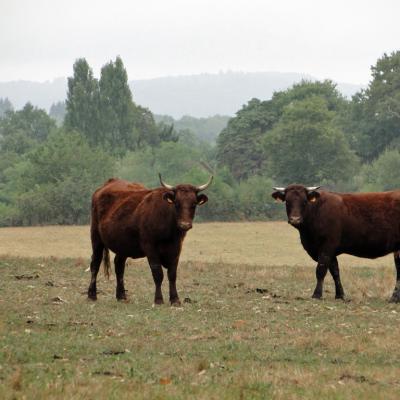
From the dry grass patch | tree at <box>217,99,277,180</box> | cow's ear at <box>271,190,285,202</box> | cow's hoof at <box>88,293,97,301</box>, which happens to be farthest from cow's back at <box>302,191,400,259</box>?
tree at <box>217,99,277,180</box>

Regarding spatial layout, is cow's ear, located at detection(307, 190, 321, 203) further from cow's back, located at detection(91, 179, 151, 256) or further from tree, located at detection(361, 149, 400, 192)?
tree, located at detection(361, 149, 400, 192)

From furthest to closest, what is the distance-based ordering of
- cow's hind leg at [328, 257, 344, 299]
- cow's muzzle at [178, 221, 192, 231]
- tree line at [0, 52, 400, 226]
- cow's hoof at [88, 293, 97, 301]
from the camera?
tree line at [0, 52, 400, 226], cow's hind leg at [328, 257, 344, 299], cow's hoof at [88, 293, 97, 301], cow's muzzle at [178, 221, 192, 231]

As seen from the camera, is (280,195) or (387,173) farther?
(387,173)

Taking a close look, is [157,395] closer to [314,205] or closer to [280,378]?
[280,378]

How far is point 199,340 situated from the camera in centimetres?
1167

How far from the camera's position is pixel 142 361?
32.9 feet

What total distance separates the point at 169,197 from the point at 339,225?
397 cm

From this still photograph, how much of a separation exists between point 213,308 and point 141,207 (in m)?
2.25

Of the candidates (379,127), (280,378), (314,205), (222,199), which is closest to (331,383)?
(280,378)

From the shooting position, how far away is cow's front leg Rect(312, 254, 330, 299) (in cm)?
1723

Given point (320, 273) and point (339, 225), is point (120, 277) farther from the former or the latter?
point (339, 225)

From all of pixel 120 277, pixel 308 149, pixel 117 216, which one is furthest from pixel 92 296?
pixel 308 149

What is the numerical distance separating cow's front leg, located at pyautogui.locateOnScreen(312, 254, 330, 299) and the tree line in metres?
44.6

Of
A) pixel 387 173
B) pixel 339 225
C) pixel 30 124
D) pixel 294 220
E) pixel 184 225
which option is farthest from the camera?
pixel 30 124
